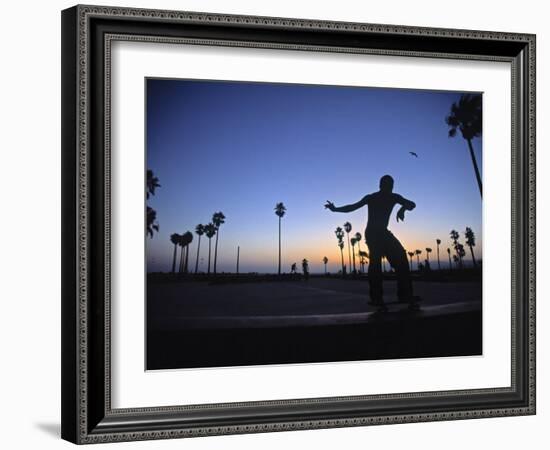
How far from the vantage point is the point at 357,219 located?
485 centimetres

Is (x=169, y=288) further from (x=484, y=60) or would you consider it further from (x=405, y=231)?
(x=484, y=60)

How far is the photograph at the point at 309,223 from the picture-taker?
4605mm

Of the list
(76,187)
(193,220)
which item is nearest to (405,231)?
(193,220)

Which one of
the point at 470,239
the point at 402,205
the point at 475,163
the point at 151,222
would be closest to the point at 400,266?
the point at 402,205

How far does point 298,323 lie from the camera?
4.75 meters

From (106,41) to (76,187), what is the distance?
69 cm

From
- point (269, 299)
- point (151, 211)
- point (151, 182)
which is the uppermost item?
point (151, 182)

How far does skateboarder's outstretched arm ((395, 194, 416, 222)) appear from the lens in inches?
193

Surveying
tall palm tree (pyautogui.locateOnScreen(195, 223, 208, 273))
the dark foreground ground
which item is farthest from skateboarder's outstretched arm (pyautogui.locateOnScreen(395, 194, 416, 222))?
tall palm tree (pyautogui.locateOnScreen(195, 223, 208, 273))

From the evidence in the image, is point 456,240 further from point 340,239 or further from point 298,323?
point 298,323

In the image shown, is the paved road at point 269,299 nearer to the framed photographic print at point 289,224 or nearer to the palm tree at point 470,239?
the framed photographic print at point 289,224

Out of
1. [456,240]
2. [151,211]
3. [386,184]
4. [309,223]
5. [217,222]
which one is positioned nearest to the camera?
[151,211]

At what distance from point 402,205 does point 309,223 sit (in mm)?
499

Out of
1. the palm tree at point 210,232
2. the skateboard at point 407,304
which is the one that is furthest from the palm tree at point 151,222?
the skateboard at point 407,304
